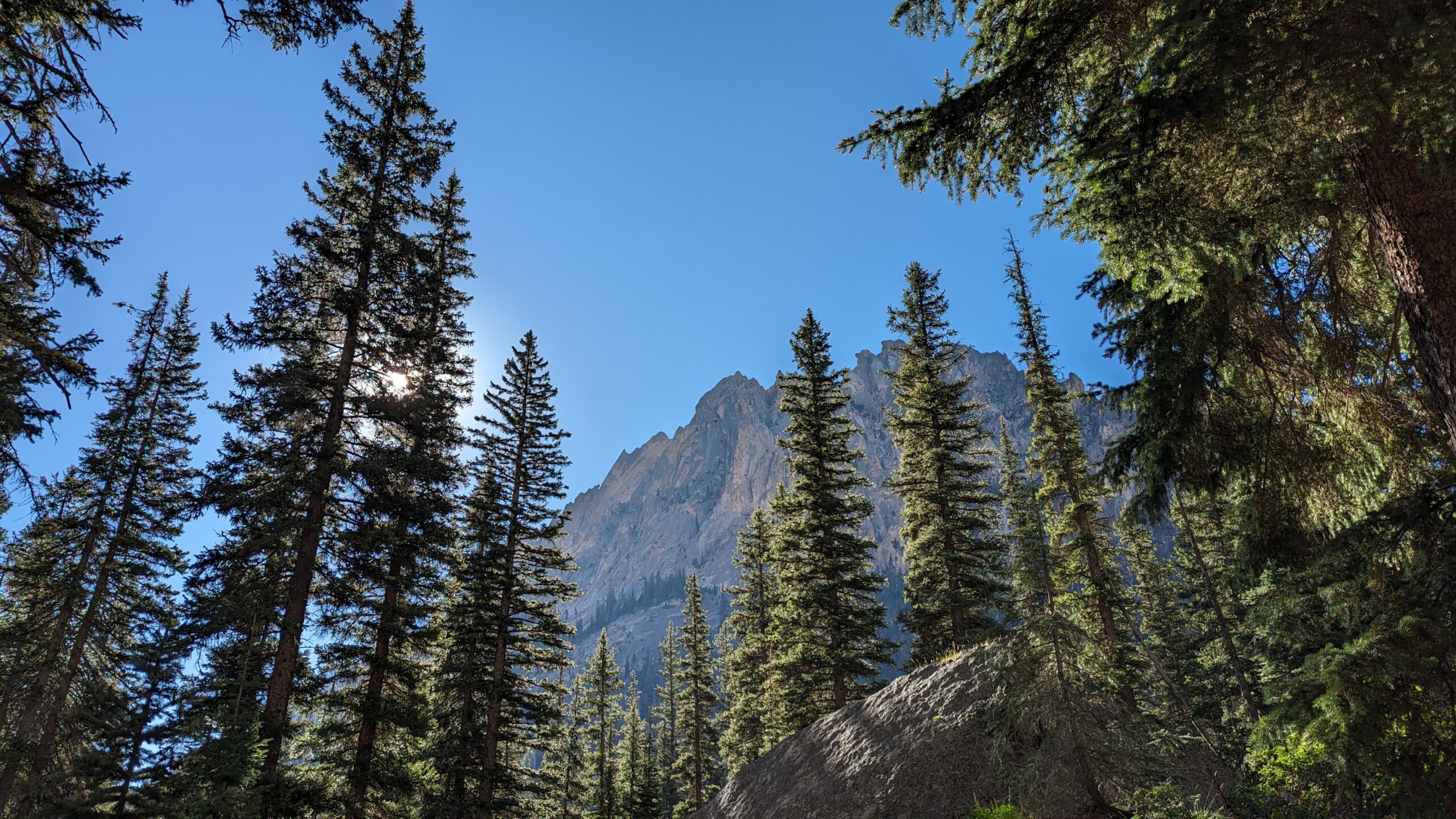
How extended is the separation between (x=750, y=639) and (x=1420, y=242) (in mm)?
25812

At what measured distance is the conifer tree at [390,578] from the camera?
12.3 metres

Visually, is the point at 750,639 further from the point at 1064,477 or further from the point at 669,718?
the point at 669,718

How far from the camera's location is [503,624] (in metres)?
17.8

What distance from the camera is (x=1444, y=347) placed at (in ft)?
13.1

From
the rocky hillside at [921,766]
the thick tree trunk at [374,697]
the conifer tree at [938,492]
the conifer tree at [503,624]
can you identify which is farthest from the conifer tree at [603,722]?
the rocky hillside at [921,766]

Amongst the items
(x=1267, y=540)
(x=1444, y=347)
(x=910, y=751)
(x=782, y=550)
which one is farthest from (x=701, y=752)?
(x=1444, y=347)

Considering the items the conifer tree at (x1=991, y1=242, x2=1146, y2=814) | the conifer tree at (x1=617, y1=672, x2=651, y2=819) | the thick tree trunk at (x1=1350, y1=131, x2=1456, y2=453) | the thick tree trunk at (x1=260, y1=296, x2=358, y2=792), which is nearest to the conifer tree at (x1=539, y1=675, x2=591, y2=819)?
the conifer tree at (x1=617, y1=672, x2=651, y2=819)

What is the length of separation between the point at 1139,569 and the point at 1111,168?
34.4 m

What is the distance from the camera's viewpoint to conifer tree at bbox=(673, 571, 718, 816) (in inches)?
1375

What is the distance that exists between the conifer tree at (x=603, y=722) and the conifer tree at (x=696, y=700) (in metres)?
4.15

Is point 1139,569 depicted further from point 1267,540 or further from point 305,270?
point 305,270

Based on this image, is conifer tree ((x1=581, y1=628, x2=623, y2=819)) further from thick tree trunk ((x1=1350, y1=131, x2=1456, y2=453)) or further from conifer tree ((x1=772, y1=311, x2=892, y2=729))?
thick tree trunk ((x1=1350, y1=131, x2=1456, y2=453))

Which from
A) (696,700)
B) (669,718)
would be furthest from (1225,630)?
(669,718)

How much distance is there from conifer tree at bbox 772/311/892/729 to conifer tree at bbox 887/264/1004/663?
6.42ft
